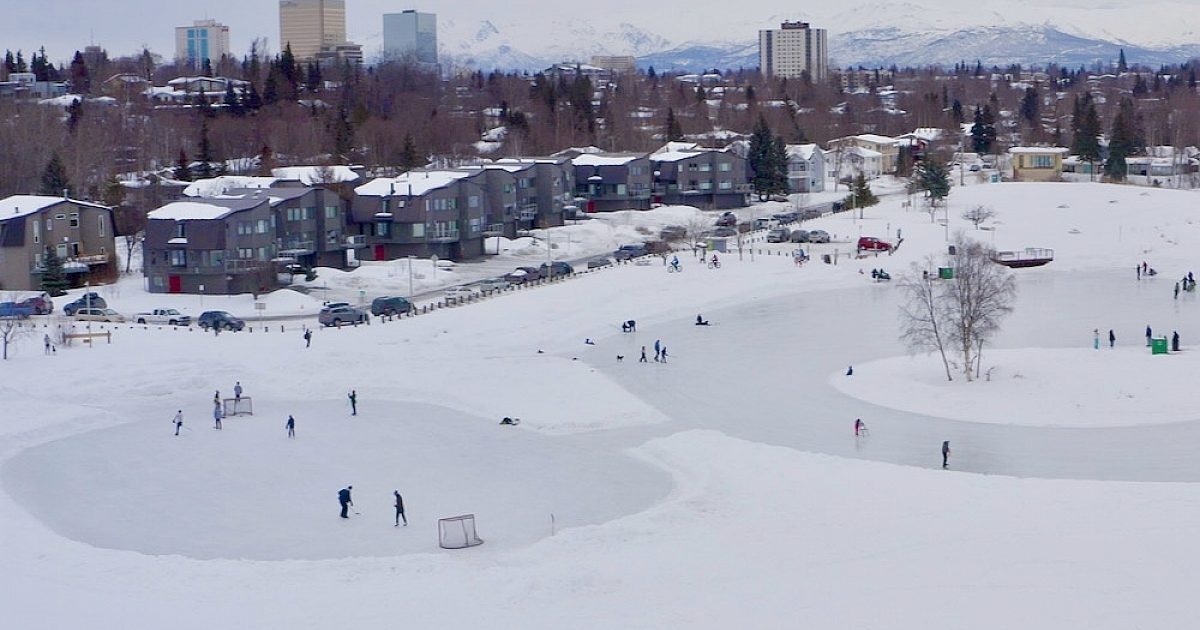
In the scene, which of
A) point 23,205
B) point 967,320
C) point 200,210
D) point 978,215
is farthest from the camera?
point 978,215

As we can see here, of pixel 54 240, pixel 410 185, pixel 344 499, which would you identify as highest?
pixel 410 185

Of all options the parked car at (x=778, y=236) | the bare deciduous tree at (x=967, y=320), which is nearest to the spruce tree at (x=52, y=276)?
the bare deciduous tree at (x=967, y=320)

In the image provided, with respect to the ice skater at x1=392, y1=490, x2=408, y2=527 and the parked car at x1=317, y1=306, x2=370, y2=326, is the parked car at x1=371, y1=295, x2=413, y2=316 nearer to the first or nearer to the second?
the parked car at x1=317, y1=306, x2=370, y2=326

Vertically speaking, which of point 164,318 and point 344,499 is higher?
point 164,318

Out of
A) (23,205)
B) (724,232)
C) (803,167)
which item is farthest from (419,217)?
(803,167)

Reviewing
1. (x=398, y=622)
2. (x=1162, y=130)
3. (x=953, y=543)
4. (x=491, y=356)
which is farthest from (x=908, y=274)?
(x=1162, y=130)

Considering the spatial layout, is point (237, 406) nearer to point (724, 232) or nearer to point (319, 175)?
point (319, 175)
